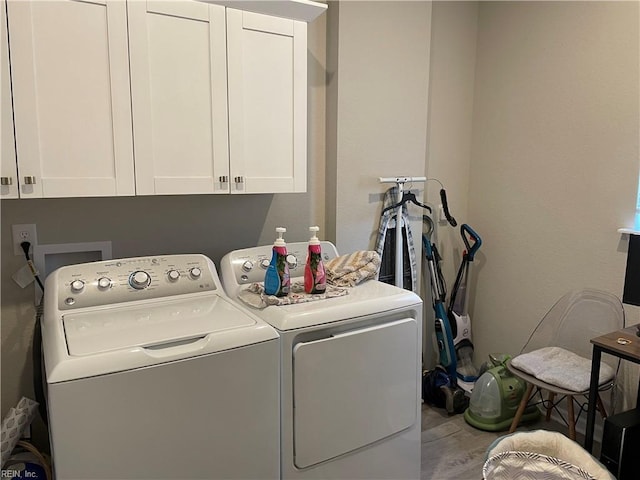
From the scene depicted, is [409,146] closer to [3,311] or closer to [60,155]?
[60,155]

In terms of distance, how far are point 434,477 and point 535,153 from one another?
185 centimetres

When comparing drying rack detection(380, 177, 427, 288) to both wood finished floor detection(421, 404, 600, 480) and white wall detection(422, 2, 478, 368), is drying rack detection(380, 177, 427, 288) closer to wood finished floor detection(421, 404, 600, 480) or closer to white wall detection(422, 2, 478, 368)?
white wall detection(422, 2, 478, 368)

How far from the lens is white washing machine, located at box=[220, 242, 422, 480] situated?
178 centimetres

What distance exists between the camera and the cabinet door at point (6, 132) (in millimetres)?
1591

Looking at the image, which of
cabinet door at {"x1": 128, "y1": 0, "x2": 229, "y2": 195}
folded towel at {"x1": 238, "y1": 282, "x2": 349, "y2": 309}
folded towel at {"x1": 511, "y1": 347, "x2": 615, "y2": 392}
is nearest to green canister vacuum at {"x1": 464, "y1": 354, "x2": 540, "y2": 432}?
folded towel at {"x1": 511, "y1": 347, "x2": 615, "y2": 392}

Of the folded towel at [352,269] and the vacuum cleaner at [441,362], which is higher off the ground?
the folded towel at [352,269]

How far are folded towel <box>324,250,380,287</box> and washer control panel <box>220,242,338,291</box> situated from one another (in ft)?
0.32

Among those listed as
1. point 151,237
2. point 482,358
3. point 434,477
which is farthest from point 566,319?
point 151,237

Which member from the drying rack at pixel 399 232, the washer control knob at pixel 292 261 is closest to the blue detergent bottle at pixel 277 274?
the washer control knob at pixel 292 261

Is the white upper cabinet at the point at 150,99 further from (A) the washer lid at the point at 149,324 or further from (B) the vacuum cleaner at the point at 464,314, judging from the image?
(B) the vacuum cleaner at the point at 464,314

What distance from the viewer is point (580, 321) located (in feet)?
8.85

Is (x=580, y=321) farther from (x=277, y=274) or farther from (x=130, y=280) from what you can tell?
(x=130, y=280)

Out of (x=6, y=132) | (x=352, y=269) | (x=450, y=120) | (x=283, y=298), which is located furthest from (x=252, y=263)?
(x=450, y=120)

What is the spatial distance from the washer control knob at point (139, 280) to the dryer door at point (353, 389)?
0.64m
